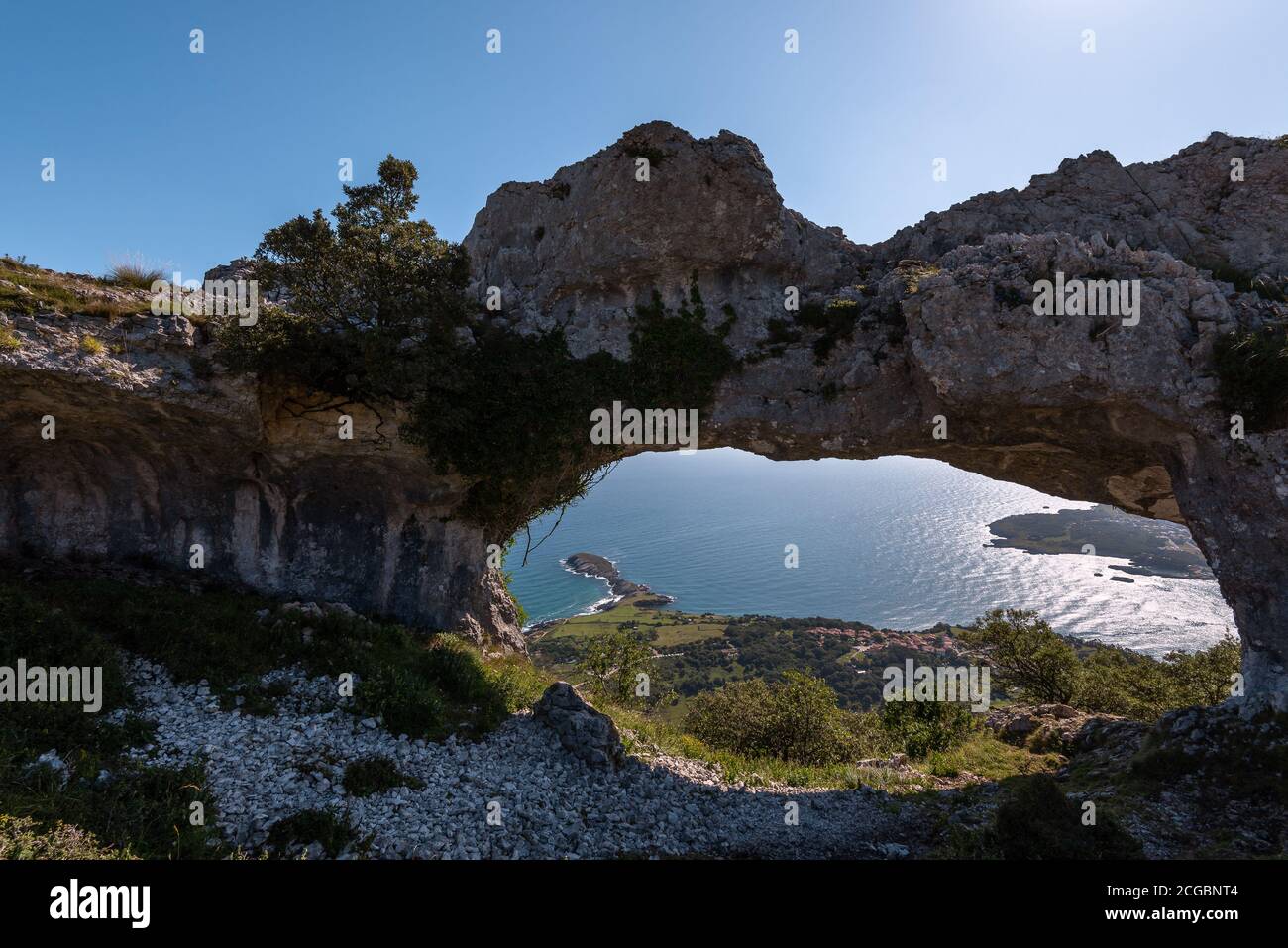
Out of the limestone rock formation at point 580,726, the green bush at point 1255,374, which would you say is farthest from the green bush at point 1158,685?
the limestone rock formation at point 580,726

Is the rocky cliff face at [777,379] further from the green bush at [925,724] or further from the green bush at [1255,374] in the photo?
the green bush at [925,724]

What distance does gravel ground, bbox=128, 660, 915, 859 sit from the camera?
812cm

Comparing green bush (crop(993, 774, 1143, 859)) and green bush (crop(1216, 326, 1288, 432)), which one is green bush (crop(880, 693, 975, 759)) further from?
green bush (crop(1216, 326, 1288, 432))

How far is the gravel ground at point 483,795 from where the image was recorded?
8.12m

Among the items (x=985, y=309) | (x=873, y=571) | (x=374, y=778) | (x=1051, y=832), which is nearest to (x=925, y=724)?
(x=1051, y=832)

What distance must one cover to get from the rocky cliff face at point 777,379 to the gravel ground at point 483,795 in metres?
5.90

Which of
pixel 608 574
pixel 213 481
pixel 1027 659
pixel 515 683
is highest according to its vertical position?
pixel 213 481

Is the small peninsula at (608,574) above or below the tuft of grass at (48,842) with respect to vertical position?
below

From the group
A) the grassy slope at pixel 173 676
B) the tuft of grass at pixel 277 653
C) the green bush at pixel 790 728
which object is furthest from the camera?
the green bush at pixel 790 728

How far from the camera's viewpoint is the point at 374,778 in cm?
898

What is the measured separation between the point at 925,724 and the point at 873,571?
283 ft

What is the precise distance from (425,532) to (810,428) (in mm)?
12496

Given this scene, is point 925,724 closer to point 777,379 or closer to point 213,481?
point 777,379

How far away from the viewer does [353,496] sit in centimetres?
1634
